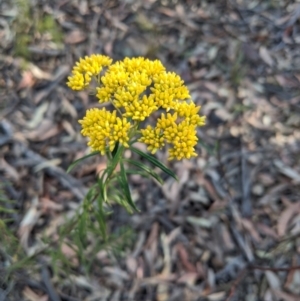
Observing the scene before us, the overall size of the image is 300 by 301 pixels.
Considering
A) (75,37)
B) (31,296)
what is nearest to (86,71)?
(31,296)

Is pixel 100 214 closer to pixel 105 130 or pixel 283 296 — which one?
pixel 105 130

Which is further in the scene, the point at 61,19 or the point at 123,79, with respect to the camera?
the point at 61,19

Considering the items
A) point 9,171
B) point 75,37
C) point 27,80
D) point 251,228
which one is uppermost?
point 75,37

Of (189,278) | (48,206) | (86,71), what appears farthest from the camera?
(48,206)

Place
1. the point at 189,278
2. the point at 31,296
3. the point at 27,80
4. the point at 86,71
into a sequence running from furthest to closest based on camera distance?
the point at 27,80
the point at 189,278
the point at 31,296
the point at 86,71

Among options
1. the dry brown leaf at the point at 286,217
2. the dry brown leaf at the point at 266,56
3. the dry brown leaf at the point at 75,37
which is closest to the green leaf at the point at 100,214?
the dry brown leaf at the point at 286,217

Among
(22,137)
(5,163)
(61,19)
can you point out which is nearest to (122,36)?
(61,19)

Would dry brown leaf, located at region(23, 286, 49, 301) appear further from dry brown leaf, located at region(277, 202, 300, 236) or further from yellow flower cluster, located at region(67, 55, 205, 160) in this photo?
dry brown leaf, located at region(277, 202, 300, 236)

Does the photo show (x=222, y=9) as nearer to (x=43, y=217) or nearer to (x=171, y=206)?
(x=171, y=206)

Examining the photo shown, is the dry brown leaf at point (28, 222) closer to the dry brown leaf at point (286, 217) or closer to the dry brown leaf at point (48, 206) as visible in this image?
the dry brown leaf at point (48, 206)

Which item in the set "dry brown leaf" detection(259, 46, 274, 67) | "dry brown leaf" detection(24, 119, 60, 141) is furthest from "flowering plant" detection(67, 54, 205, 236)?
"dry brown leaf" detection(259, 46, 274, 67)

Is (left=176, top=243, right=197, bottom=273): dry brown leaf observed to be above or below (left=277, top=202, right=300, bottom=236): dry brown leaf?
below
